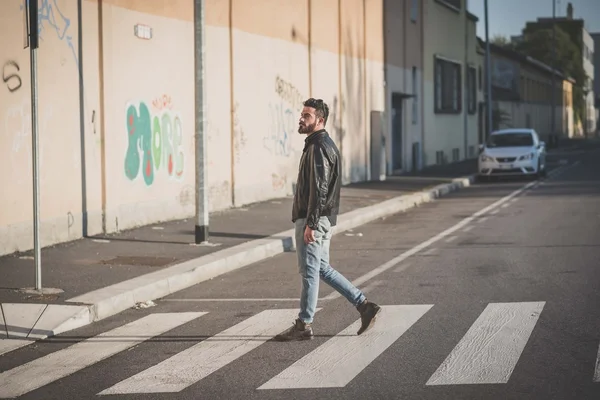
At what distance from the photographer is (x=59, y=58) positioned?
14.6 m

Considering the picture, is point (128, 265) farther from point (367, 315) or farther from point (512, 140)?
point (512, 140)

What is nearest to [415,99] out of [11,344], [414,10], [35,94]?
[414,10]

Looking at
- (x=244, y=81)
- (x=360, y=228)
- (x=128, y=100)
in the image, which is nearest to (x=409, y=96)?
(x=244, y=81)

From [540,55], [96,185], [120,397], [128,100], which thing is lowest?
[120,397]

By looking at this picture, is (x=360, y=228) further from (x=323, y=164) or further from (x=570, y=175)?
(x=570, y=175)

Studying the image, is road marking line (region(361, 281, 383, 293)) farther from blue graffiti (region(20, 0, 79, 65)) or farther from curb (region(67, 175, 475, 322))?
blue graffiti (region(20, 0, 79, 65))

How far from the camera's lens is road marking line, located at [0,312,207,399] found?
7255 mm

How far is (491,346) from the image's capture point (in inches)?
309

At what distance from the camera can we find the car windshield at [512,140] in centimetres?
3272

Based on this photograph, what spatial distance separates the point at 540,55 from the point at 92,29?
86.8 metres

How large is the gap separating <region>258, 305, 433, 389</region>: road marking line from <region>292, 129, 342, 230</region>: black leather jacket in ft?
3.08

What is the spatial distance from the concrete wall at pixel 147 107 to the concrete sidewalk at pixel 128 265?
54 centimetres

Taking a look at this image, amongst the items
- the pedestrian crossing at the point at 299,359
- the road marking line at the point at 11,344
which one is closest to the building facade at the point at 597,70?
the pedestrian crossing at the point at 299,359

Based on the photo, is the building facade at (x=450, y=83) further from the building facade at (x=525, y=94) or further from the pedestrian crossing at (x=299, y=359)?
the pedestrian crossing at (x=299, y=359)
